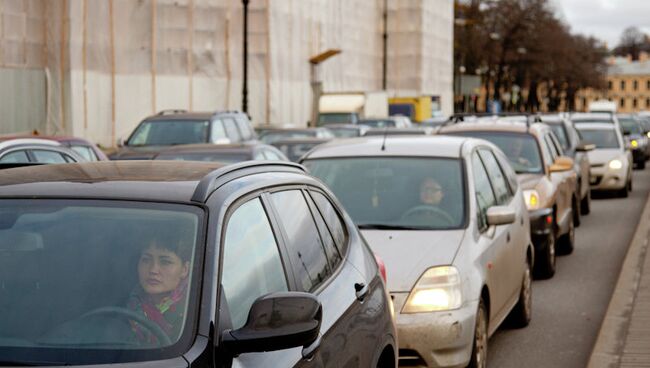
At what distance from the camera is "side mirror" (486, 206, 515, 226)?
28.3ft

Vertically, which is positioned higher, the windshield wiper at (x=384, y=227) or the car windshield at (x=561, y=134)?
the car windshield at (x=561, y=134)

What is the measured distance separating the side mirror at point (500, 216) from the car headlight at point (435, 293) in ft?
3.23

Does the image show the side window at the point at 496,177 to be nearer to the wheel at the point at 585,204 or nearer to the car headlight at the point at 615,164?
the wheel at the point at 585,204

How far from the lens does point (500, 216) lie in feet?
28.4

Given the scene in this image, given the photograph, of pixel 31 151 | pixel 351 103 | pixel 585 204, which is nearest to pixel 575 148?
pixel 585 204

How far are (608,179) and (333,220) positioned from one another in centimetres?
2208

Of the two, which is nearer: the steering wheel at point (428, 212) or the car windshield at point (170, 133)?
the steering wheel at point (428, 212)

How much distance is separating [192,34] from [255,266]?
1768 inches

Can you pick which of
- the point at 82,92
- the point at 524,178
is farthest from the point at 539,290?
the point at 82,92

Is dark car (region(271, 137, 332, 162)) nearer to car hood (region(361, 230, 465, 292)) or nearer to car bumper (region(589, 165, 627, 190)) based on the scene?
car bumper (region(589, 165, 627, 190))

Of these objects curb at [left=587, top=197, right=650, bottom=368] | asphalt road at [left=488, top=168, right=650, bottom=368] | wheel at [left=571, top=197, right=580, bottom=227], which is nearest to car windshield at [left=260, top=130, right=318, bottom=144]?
asphalt road at [left=488, top=168, right=650, bottom=368]

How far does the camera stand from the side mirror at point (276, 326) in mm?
3570

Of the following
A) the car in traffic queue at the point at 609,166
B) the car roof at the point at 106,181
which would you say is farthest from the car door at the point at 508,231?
the car in traffic queue at the point at 609,166

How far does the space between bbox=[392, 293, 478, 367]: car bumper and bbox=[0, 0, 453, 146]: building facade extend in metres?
30.5
